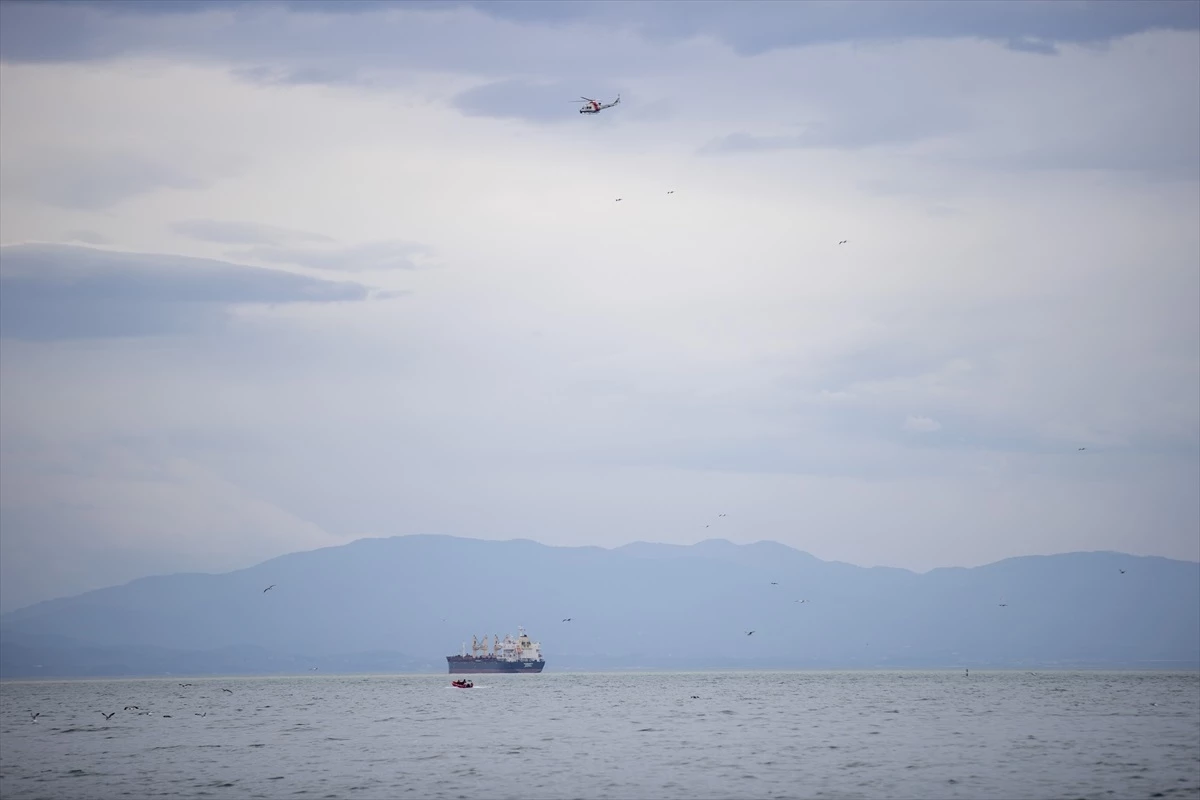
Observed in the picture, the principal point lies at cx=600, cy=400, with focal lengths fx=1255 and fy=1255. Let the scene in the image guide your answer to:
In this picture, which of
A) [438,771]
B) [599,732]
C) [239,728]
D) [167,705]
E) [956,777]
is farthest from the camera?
[167,705]

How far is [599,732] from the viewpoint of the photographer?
96125 mm

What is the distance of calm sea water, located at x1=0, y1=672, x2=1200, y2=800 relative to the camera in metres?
60.5

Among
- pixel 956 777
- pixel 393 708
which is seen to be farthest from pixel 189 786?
pixel 393 708

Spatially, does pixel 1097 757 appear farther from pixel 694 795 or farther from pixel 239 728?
pixel 239 728

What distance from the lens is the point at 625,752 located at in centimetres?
7769

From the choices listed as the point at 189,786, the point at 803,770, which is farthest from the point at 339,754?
the point at 803,770

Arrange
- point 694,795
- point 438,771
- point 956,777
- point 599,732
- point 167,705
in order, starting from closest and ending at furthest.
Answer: point 694,795 < point 956,777 < point 438,771 < point 599,732 < point 167,705

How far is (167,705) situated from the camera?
160000 mm

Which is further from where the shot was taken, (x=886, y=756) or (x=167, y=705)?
(x=167, y=705)

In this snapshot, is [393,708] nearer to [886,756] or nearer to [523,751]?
[523,751]

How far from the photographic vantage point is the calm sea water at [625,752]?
198ft

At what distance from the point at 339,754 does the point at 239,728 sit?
31.3m

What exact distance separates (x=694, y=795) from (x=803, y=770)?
35.5 ft

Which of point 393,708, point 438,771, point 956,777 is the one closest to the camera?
point 956,777
